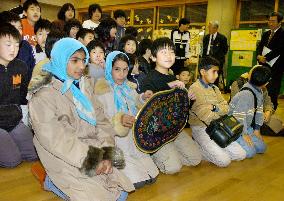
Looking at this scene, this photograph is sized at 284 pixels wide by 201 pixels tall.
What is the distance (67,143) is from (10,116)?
1.22m

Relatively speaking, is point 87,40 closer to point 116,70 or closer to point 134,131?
point 116,70

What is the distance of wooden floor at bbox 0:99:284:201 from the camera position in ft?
7.60

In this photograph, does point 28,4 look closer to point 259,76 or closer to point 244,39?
point 259,76

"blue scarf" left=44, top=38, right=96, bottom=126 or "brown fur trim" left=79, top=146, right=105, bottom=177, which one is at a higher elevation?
"blue scarf" left=44, top=38, right=96, bottom=126

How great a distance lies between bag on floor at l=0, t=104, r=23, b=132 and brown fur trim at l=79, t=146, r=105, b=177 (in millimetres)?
1250

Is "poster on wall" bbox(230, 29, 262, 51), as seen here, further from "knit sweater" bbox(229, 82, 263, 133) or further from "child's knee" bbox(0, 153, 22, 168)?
"child's knee" bbox(0, 153, 22, 168)

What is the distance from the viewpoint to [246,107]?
3549mm

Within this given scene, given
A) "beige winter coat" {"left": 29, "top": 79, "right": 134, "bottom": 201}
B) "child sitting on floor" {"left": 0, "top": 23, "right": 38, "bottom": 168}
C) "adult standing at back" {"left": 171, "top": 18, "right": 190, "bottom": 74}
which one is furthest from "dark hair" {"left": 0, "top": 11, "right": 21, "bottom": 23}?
"adult standing at back" {"left": 171, "top": 18, "right": 190, "bottom": 74}

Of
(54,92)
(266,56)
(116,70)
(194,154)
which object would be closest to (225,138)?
(194,154)

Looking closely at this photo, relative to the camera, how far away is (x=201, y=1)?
412 inches

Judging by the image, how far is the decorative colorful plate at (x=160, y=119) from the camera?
2.46 m

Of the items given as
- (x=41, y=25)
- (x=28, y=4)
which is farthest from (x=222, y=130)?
(x=28, y=4)

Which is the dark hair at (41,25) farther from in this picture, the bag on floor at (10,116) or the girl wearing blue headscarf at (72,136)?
the girl wearing blue headscarf at (72,136)

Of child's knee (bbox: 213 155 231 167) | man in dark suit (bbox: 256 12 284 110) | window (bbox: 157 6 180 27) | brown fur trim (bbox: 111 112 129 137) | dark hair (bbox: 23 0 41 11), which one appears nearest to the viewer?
brown fur trim (bbox: 111 112 129 137)
